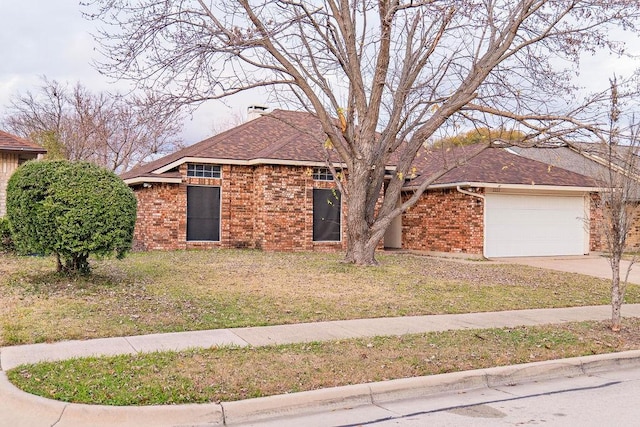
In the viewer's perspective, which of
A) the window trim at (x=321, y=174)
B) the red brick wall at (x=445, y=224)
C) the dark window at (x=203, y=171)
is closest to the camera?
the dark window at (x=203, y=171)

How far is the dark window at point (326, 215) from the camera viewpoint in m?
20.8

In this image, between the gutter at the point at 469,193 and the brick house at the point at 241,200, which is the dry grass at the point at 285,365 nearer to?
the gutter at the point at 469,193

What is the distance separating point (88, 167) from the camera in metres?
10.8

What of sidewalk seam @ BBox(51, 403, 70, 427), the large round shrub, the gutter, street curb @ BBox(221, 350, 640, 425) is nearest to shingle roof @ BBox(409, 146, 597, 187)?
the gutter

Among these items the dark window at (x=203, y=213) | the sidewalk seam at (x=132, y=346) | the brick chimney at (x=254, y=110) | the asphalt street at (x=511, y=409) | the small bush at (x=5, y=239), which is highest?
the brick chimney at (x=254, y=110)

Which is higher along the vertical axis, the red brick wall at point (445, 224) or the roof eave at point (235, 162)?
the roof eave at point (235, 162)

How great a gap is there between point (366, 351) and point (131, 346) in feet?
9.34

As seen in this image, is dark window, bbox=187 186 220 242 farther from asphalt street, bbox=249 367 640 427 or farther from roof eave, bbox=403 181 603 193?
asphalt street, bbox=249 367 640 427

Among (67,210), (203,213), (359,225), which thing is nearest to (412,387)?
(67,210)

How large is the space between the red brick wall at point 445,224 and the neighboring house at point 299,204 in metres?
0.04

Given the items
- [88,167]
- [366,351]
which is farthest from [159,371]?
[88,167]

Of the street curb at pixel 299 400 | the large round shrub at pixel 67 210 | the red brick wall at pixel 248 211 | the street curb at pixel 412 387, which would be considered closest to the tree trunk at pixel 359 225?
the red brick wall at pixel 248 211

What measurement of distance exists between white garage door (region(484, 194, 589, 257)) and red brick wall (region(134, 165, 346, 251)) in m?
5.62

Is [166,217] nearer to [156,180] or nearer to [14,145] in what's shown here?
[156,180]
